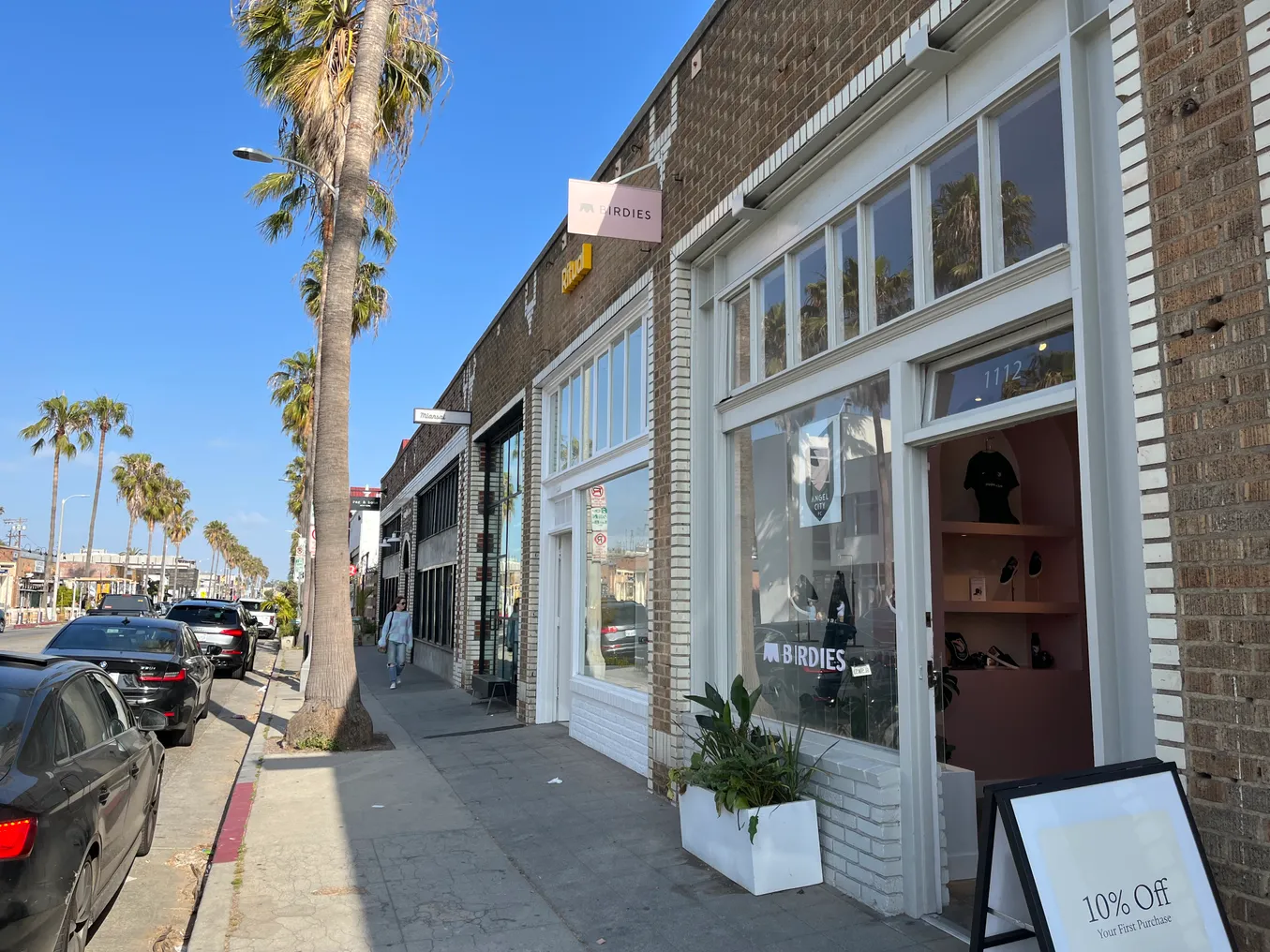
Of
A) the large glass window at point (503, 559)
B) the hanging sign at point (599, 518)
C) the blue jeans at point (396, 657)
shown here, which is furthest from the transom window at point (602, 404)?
the blue jeans at point (396, 657)

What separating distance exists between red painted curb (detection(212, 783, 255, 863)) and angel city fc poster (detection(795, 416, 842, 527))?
15.7 ft

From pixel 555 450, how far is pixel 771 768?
760 cm

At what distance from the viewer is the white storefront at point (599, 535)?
955 cm

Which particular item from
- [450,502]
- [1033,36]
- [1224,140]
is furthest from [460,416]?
[1224,140]

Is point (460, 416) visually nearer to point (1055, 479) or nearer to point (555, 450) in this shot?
point (555, 450)

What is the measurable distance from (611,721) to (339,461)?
15.9ft

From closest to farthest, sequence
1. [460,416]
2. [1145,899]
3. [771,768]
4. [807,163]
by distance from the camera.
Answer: [1145,899]
[771,768]
[807,163]
[460,416]

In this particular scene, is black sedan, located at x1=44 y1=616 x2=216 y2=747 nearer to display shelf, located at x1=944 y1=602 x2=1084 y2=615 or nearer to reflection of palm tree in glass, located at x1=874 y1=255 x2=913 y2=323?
display shelf, located at x1=944 y1=602 x2=1084 y2=615

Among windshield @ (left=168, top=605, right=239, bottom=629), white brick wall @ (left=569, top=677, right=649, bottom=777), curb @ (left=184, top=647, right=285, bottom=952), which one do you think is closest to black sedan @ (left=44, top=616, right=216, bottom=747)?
curb @ (left=184, top=647, right=285, bottom=952)

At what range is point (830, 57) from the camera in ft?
20.1

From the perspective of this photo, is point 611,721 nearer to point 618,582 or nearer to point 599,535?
point 618,582

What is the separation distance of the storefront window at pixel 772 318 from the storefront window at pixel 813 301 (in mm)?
292

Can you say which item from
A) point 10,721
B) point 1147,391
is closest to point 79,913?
point 10,721

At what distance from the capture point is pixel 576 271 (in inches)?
442
